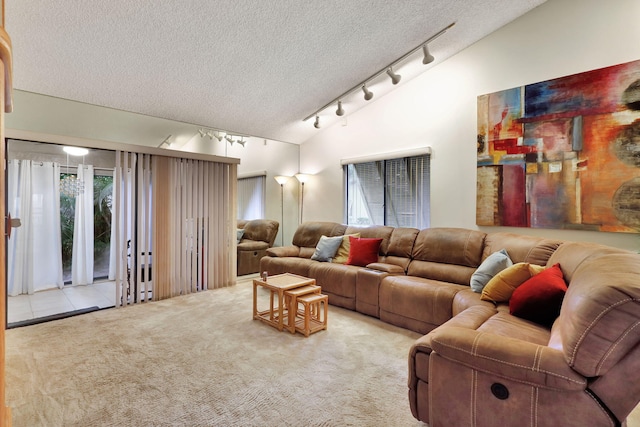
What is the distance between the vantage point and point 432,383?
160cm

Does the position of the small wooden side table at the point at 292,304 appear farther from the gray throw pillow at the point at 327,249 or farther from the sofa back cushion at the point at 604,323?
the sofa back cushion at the point at 604,323

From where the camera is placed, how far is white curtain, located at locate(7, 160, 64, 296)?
3971 mm

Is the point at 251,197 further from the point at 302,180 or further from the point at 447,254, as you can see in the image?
the point at 447,254

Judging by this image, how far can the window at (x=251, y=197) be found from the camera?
5.57 meters

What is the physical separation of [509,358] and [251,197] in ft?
15.9

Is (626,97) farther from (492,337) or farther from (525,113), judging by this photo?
(492,337)

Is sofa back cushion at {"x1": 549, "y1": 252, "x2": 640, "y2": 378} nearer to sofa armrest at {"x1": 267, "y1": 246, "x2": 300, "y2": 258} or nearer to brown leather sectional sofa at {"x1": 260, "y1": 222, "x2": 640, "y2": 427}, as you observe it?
brown leather sectional sofa at {"x1": 260, "y1": 222, "x2": 640, "y2": 427}

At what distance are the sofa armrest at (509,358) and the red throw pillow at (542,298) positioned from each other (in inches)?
27.8

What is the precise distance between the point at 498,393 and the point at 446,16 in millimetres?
3284

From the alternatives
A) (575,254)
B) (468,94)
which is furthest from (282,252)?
(575,254)

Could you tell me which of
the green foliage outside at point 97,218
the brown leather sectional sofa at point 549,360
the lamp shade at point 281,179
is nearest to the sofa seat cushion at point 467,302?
the brown leather sectional sofa at point 549,360

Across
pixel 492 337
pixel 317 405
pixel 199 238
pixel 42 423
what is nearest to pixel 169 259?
pixel 199 238

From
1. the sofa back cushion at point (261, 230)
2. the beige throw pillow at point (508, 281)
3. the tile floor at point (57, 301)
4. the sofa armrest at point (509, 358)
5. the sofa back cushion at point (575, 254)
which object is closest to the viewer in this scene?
the sofa armrest at point (509, 358)

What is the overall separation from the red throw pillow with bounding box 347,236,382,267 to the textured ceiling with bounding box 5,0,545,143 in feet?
6.77
